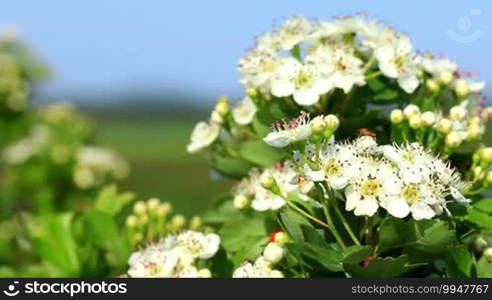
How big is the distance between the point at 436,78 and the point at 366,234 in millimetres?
662

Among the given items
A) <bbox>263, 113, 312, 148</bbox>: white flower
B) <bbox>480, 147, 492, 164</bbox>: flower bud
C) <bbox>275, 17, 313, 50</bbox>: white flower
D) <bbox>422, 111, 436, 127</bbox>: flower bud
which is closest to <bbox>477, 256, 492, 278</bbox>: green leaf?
<bbox>480, 147, 492, 164</bbox>: flower bud

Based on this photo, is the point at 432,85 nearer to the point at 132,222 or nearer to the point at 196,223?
the point at 196,223

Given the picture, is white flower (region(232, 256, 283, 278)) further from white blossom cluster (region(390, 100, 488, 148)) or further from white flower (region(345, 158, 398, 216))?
white blossom cluster (region(390, 100, 488, 148))

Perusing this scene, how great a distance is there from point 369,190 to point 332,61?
51cm

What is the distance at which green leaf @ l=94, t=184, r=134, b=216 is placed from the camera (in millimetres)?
2941

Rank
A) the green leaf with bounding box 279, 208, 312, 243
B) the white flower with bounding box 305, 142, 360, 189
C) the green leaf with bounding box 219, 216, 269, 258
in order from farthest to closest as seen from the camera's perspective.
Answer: the green leaf with bounding box 219, 216, 269, 258 → the green leaf with bounding box 279, 208, 312, 243 → the white flower with bounding box 305, 142, 360, 189

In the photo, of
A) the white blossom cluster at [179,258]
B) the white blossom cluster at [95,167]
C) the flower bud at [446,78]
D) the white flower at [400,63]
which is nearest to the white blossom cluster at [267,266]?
the white blossom cluster at [179,258]

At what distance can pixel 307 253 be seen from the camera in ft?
6.22

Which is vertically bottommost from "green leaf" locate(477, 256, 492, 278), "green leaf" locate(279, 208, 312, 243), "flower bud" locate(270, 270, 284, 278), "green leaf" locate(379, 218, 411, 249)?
"green leaf" locate(477, 256, 492, 278)

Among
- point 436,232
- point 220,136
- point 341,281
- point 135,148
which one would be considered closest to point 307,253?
point 341,281

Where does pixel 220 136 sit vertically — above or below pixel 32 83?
below

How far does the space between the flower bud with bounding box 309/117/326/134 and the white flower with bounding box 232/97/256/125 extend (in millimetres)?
587

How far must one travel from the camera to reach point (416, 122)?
2.08 metres

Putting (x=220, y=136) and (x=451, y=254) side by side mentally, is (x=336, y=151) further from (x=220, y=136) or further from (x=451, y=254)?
(x=220, y=136)
